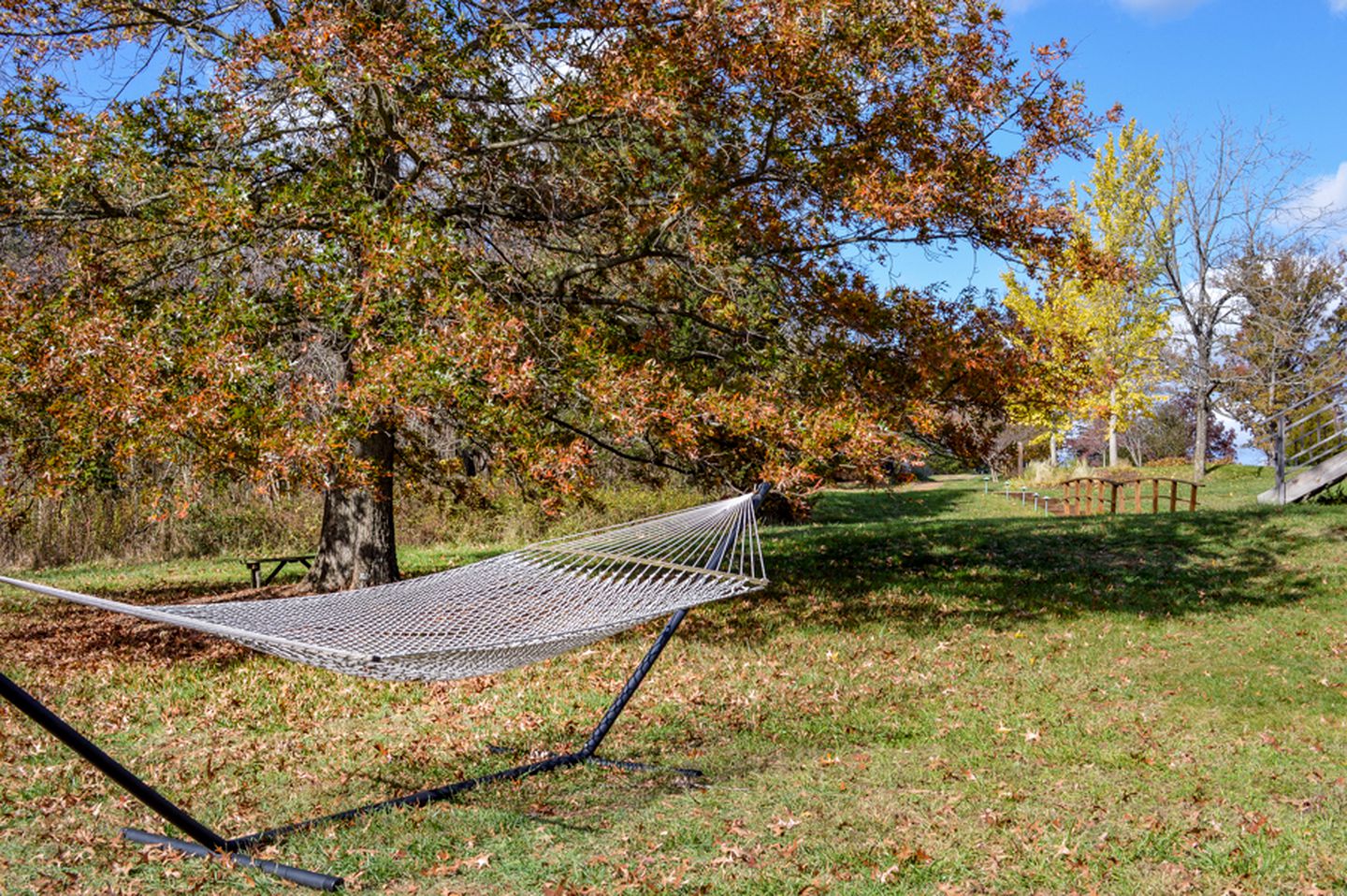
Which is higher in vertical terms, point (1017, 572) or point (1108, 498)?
point (1108, 498)

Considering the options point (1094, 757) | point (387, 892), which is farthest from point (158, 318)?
point (1094, 757)

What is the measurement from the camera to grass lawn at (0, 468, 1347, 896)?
3.71 metres

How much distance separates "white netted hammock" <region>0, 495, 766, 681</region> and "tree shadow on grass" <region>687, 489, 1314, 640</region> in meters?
3.03

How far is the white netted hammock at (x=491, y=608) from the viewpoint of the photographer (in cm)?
336

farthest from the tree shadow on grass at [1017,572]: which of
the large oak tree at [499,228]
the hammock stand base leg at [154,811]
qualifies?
the hammock stand base leg at [154,811]

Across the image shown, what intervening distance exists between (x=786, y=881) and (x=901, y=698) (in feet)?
9.87

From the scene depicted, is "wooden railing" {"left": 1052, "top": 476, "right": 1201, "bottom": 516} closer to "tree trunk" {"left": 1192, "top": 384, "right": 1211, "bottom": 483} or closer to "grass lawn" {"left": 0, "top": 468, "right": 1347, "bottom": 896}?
"tree trunk" {"left": 1192, "top": 384, "right": 1211, "bottom": 483}

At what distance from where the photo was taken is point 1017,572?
32.1 feet

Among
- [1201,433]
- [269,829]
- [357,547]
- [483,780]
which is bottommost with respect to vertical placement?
[269,829]

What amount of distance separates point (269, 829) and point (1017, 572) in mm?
7241

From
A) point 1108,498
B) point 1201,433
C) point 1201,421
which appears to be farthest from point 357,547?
point 1201,421

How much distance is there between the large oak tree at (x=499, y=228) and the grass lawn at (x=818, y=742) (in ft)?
4.49

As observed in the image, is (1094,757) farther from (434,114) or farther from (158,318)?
(158,318)

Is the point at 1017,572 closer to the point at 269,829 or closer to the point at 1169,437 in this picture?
the point at 269,829
